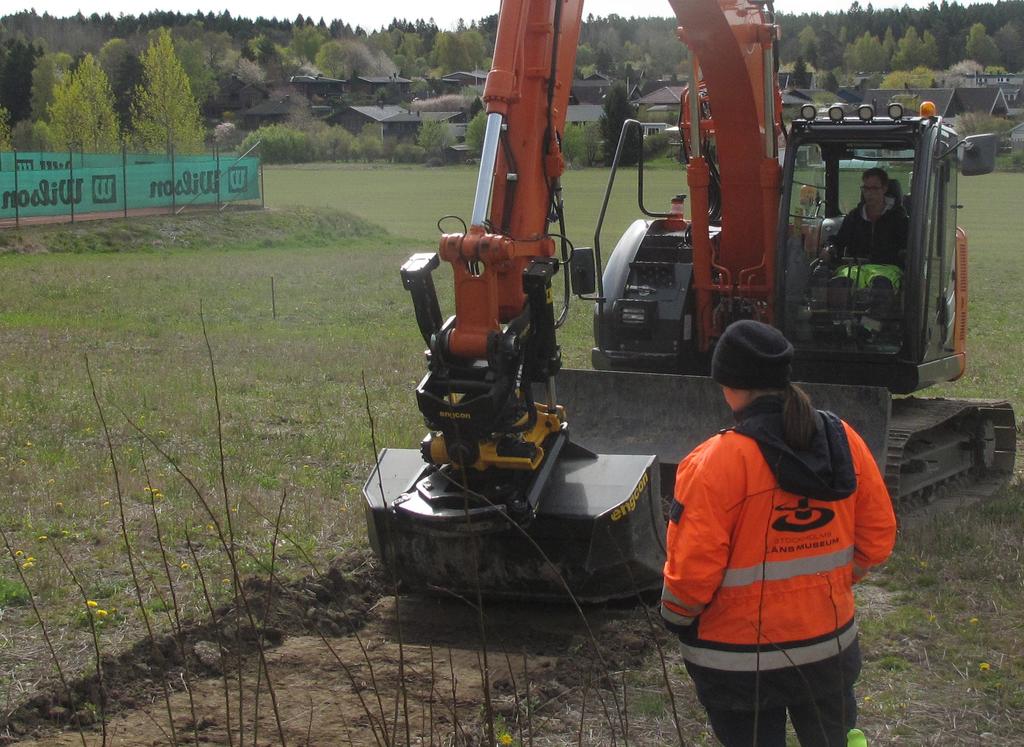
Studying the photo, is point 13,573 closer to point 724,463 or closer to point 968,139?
point 724,463

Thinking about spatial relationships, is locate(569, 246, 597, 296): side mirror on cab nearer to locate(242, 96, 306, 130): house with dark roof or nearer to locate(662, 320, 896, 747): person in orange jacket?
locate(662, 320, 896, 747): person in orange jacket

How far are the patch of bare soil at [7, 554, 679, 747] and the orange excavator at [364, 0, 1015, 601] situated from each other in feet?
0.84

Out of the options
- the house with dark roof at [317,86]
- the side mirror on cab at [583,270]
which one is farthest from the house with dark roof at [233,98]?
the side mirror on cab at [583,270]

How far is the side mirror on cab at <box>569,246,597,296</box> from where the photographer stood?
250 inches

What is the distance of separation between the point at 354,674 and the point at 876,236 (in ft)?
16.1

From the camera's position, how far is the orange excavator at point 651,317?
6.07 meters

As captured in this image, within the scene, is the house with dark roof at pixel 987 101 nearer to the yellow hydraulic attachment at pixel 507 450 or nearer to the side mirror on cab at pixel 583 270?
the side mirror on cab at pixel 583 270

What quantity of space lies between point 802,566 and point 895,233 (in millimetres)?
5498

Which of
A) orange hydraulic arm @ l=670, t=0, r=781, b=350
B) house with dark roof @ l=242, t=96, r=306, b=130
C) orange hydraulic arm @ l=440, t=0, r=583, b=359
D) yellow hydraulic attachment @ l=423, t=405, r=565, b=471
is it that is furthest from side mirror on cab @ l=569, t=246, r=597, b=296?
house with dark roof @ l=242, t=96, r=306, b=130

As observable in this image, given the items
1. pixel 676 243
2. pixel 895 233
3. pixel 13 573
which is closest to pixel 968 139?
pixel 895 233

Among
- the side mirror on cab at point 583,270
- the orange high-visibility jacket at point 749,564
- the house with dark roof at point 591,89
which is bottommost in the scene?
the orange high-visibility jacket at point 749,564

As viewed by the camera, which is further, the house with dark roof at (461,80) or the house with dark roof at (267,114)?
the house with dark roof at (461,80)

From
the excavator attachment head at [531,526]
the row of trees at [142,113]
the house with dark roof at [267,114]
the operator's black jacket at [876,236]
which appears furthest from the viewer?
the house with dark roof at [267,114]

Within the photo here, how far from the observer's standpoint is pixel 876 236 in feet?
28.9
